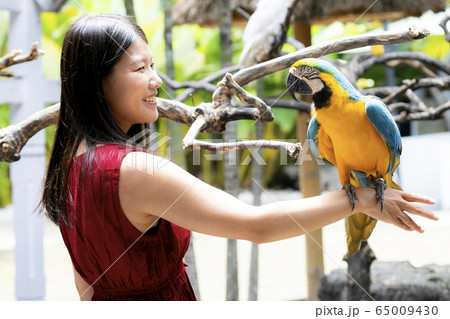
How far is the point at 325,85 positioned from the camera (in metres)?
0.43

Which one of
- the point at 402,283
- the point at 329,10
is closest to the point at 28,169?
the point at 329,10

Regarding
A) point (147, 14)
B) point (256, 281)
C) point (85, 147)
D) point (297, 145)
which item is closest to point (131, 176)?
point (85, 147)

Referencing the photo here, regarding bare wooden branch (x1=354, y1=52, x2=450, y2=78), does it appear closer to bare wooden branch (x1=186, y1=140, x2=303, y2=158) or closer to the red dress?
bare wooden branch (x1=186, y1=140, x2=303, y2=158)

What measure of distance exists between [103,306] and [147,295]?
0.04 metres

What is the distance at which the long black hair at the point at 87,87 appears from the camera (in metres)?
0.40

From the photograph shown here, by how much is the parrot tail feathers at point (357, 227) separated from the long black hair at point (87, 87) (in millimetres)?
219

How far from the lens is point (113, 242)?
1.28 feet

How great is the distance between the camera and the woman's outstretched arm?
0.37 metres

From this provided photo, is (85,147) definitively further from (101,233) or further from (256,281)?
(256,281)

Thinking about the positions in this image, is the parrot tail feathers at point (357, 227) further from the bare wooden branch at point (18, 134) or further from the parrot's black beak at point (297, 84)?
the bare wooden branch at point (18, 134)

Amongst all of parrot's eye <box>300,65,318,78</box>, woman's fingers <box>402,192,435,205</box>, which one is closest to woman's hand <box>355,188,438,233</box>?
woman's fingers <box>402,192,435,205</box>

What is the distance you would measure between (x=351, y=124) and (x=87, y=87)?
0.22m

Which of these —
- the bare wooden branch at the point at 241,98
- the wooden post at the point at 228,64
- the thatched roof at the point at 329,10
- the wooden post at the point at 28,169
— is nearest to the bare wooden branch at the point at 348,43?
the bare wooden branch at the point at 241,98

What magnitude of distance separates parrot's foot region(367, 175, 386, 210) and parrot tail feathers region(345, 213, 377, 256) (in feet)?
0.16
